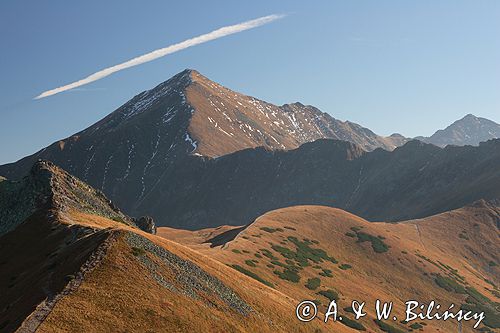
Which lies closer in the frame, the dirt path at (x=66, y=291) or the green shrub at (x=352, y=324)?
the dirt path at (x=66, y=291)

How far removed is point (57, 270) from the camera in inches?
1499

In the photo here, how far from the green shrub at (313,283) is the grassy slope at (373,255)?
760mm

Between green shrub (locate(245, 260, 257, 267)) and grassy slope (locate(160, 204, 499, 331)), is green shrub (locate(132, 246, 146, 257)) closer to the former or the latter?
grassy slope (locate(160, 204, 499, 331))

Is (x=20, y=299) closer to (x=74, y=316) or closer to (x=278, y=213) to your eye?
(x=74, y=316)

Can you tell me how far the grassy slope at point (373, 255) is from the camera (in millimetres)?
84188

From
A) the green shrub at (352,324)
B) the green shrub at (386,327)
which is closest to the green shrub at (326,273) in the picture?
the green shrub at (386,327)

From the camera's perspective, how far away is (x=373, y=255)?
113 meters

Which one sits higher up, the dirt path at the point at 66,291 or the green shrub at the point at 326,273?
the dirt path at the point at 66,291

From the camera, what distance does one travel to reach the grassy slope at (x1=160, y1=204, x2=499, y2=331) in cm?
8419

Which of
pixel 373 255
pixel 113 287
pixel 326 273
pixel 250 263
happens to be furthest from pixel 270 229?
pixel 113 287

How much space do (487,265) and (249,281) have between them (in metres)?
116

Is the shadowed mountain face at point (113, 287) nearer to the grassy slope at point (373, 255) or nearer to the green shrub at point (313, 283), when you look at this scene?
the grassy slope at point (373, 255)

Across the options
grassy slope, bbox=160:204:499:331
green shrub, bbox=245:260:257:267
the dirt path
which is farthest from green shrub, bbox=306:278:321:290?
the dirt path

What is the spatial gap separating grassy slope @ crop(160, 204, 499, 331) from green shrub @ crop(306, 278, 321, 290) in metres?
0.76
